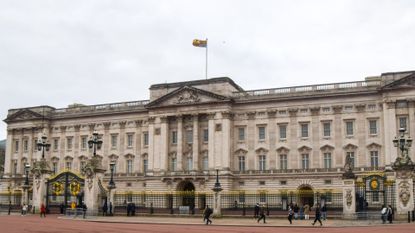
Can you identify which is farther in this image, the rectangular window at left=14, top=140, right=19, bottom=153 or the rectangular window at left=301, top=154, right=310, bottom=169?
the rectangular window at left=14, top=140, right=19, bottom=153

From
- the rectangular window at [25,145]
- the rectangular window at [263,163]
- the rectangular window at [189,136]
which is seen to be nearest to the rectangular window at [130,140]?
the rectangular window at [189,136]

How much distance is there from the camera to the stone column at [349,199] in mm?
37844

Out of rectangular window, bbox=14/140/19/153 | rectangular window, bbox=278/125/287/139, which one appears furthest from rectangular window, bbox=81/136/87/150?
rectangular window, bbox=278/125/287/139

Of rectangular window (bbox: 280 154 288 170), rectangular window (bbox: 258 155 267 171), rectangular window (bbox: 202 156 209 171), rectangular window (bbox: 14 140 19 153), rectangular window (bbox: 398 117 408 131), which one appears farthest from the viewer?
rectangular window (bbox: 14 140 19 153)

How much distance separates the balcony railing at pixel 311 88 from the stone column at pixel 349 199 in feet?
92.2

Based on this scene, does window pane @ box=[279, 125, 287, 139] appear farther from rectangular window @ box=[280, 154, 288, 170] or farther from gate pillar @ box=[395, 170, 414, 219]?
gate pillar @ box=[395, 170, 414, 219]

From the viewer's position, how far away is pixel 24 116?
8456 centimetres

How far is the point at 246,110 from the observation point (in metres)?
69.8

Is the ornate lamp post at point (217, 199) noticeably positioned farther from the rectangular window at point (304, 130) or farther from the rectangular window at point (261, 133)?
the rectangular window at point (261, 133)

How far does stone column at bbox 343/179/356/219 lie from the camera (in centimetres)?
3784

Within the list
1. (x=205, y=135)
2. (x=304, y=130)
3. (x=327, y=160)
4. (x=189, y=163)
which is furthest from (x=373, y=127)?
(x=189, y=163)

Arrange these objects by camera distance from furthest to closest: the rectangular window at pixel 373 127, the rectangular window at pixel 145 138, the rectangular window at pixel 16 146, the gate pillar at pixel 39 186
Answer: the rectangular window at pixel 16 146, the rectangular window at pixel 145 138, the rectangular window at pixel 373 127, the gate pillar at pixel 39 186

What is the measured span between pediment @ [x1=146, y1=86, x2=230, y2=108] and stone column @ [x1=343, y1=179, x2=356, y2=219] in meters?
32.7

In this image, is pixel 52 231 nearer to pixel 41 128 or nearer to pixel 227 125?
pixel 227 125
